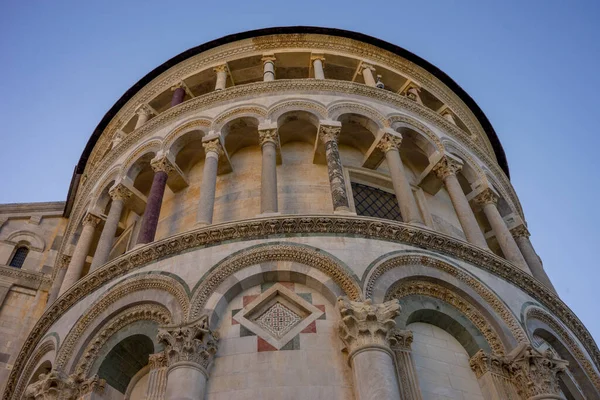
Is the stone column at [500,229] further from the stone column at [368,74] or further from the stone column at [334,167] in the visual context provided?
the stone column at [368,74]

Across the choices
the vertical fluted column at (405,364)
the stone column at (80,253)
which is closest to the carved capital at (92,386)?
the stone column at (80,253)

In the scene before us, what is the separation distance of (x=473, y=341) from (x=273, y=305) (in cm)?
345

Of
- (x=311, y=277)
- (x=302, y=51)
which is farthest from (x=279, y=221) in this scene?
(x=302, y=51)

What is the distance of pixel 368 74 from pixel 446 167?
451 cm

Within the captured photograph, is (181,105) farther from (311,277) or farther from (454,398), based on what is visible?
(454,398)

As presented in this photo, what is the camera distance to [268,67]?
15938 mm

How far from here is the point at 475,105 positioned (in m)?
18.7

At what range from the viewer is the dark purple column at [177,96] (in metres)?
16.0

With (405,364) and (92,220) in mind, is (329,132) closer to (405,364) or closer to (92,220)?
(405,364)

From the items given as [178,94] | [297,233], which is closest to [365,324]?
[297,233]

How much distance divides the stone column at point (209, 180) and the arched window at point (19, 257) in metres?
8.33

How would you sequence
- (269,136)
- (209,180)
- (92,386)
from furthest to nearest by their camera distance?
1. (269,136)
2. (209,180)
3. (92,386)

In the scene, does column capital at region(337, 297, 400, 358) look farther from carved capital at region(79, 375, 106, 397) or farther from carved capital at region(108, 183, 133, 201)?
carved capital at region(108, 183, 133, 201)

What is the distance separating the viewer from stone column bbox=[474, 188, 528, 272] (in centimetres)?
1202
